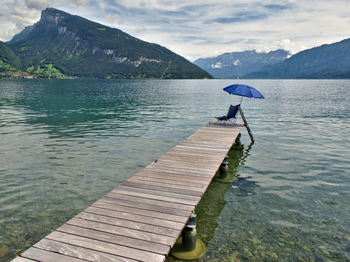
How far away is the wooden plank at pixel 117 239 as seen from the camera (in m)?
5.47

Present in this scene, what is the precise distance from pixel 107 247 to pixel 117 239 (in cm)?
33

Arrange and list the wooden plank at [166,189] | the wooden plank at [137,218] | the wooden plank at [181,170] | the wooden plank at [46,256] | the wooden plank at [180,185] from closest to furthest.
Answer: the wooden plank at [46,256]
the wooden plank at [137,218]
the wooden plank at [166,189]
the wooden plank at [180,185]
the wooden plank at [181,170]

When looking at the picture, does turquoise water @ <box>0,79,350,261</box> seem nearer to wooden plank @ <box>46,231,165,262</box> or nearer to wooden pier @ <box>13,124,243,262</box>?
wooden pier @ <box>13,124,243,262</box>

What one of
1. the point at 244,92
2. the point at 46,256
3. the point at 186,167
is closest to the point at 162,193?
the point at 186,167

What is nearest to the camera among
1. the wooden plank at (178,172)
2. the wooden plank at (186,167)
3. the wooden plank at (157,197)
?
the wooden plank at (157,197)

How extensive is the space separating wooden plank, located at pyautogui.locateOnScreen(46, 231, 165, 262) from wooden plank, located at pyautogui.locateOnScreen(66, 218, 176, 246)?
435 millimetres

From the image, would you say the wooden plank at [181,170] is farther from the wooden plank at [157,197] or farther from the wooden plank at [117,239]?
the wooden plank at [117,239]

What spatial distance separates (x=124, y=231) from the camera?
20.0 feet

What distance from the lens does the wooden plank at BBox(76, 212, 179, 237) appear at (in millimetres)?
6102

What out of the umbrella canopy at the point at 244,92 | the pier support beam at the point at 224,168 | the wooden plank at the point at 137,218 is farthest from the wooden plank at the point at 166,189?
the umbrella canopy at the point at 244,92

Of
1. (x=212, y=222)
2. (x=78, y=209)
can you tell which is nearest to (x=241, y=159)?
(x=212, y=222)

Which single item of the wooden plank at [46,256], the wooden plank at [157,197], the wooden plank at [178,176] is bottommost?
the wooden plank at [46,256]

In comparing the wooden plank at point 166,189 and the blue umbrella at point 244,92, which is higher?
the blue umbrella at point 244,92

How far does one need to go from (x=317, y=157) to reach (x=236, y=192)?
8.12 meters
